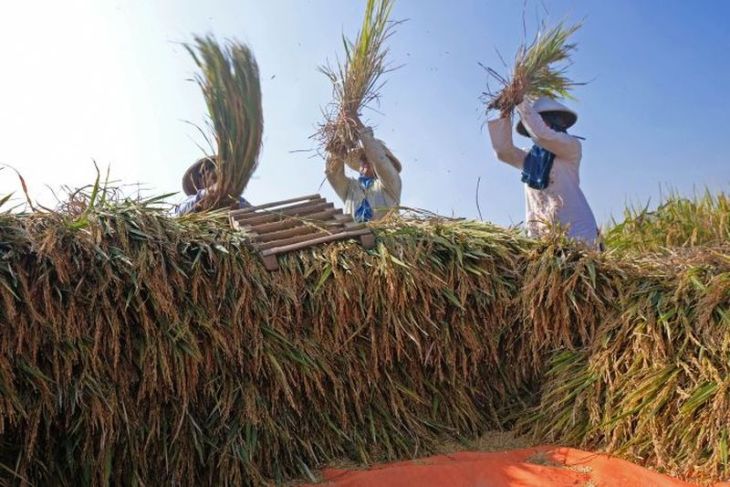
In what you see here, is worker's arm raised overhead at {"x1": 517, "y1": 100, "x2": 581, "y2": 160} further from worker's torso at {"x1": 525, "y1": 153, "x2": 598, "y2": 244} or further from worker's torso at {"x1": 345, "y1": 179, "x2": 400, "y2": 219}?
worker's torso at {"x1": 345, "y1": 179, "x2": 400, "y2": 219}

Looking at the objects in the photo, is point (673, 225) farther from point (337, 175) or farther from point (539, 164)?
point (337, 175)

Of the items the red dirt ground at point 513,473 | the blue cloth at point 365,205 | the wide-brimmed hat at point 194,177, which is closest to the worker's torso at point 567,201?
the blue cloth at point 365,205

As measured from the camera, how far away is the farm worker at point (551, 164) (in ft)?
16.1

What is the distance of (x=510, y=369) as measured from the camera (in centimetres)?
379

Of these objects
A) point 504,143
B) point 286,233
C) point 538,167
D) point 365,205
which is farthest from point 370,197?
point 286,233

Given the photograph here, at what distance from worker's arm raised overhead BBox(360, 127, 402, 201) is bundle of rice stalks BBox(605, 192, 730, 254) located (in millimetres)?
2051

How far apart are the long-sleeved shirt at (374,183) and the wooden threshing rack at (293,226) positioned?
89 cm

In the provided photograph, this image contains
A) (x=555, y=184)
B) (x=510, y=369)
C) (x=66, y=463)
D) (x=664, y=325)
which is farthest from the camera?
(x=555, y=184)

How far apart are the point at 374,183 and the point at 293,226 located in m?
1.52

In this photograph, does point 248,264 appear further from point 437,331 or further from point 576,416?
point 576,416

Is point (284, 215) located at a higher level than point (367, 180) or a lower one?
lower

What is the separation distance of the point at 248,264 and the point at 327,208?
733 mm

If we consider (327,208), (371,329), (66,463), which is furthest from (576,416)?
(66,463)

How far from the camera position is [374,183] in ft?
17.2
